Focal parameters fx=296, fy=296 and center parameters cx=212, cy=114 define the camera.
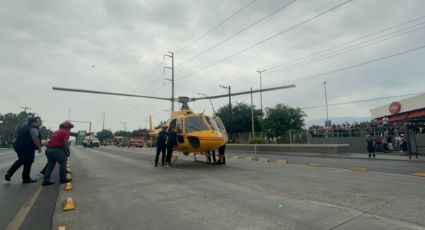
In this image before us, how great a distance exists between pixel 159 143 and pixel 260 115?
170 feet

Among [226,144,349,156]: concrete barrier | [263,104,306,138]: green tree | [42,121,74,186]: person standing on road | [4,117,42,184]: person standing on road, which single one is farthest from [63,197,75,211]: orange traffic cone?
[263,104,306,138]: green tree

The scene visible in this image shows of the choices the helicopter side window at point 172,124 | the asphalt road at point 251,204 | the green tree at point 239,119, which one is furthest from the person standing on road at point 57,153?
the green tree at point 239,119

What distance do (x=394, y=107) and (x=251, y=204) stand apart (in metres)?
31.4

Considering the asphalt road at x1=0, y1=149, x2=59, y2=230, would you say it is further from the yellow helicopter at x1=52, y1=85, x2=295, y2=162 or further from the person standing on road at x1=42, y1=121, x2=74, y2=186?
the yellow helicopter at x1=52, y1=85, x2=295, y2=162

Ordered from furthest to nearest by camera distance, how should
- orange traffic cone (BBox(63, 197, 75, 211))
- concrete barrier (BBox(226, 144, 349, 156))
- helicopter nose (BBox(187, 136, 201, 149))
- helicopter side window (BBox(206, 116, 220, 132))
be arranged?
concrete barrier (BBox(226, 144, 349, 156))
helicopter side window (BBox(206, 116, 220, 132))
helicopter nose (BBox(187, 136, 201, 149))
orange traffic cone (BBox(63, 197, 75, 211))

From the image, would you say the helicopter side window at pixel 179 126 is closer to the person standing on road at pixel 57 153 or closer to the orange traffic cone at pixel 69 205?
the person standing on road at pixel 57 153

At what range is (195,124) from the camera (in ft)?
42.2

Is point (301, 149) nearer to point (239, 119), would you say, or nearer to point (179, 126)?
point (179, 126)

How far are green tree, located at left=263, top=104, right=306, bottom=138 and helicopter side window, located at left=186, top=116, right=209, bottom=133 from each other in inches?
1443

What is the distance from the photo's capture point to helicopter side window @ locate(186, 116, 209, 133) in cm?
1265

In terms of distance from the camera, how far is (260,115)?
63.3 metres

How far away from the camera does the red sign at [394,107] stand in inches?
1200

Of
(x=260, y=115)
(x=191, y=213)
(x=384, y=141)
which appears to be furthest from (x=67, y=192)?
(x=260, y=115)

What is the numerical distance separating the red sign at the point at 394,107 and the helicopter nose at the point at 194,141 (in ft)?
88.3
